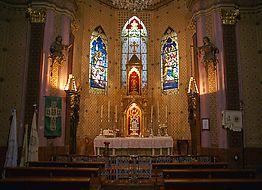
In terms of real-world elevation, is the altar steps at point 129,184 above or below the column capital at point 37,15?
below

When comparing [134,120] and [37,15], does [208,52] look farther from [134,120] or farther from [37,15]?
[37,15]

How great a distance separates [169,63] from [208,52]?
5.46 meters

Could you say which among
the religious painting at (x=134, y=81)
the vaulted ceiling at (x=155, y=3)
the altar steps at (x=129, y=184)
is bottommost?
the altar steps at (x=129, y=184)

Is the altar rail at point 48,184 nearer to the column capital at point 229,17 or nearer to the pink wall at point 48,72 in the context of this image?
the pink wall at point 48,72

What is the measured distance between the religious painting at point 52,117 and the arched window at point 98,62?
15.3ft

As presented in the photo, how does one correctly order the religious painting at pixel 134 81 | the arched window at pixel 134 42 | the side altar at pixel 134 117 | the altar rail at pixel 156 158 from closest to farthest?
the altar rail at pixel 156 158
the side altar at pixel 134 117
the religious painting at pixel 134 81
the arched window at pixel 134 42

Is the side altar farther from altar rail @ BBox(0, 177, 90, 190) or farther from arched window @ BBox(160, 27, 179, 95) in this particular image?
altar rail @ BBox(0, 177, 90, 190)

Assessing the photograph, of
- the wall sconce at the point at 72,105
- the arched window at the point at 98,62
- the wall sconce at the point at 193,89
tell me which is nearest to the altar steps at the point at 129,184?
the wall sconce at the point at 72,105

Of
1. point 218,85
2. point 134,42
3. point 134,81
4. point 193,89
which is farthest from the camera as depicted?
point 134,42

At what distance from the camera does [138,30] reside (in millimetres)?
19531

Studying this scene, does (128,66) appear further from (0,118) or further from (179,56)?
(0,118)

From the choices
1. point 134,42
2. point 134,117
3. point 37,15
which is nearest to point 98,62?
point 134,42

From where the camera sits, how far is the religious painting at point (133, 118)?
54.4 feet

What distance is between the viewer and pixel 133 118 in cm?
1684
